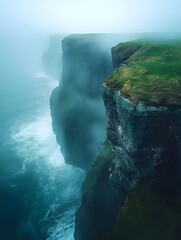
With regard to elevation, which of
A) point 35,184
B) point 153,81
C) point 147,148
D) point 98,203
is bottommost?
point 35,184

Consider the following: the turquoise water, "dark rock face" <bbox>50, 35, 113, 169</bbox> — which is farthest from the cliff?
"dark rock face" <bbox>50, 35, 113, 169</bbox>

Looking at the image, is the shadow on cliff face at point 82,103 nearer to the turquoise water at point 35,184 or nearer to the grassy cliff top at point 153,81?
the turquoise water at point 35,184

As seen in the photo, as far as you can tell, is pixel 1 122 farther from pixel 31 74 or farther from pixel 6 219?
pixel 31 74

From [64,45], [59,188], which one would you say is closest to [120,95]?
[59,188]

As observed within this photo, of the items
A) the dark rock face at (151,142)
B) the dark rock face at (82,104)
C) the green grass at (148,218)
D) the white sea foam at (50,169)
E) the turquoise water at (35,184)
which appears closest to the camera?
the dark rock face at (151,142)

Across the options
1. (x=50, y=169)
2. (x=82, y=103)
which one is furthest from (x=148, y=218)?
(x=82, y=103)

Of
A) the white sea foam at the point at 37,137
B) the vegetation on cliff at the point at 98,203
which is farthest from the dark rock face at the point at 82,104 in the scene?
the vegetation on cliff at the point at 98,203

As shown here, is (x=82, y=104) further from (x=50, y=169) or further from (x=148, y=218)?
(x=148, y=218)
